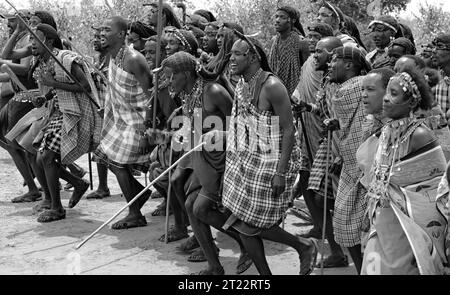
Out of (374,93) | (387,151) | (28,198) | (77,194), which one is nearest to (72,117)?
(77,194)

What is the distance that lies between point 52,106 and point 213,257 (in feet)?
10.1

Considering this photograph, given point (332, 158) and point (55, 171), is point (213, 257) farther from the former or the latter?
point (55, 171)

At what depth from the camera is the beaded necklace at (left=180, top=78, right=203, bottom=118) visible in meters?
6.21

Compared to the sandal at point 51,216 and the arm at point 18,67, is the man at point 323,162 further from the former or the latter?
the arm at point 18,67

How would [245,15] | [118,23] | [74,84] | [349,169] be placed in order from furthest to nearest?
[245,15] → [74,84] → [118,23] → [349,169]

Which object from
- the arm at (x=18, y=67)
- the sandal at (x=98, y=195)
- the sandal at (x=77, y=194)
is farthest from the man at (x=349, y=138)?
the arm at (x=18, y=67)

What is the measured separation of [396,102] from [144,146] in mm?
3548

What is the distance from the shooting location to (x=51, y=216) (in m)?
7.96

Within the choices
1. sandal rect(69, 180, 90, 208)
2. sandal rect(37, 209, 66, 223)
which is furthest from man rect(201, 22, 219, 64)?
sandal rect(37, 209, 66, 223)

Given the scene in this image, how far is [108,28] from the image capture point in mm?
7668

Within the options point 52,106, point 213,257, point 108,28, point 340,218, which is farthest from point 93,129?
point 340,218

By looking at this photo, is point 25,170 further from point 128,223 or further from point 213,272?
point 213,272

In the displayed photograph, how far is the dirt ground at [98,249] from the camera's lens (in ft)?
20.8

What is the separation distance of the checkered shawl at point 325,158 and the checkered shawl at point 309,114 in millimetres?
348
